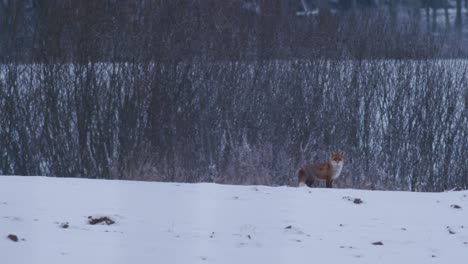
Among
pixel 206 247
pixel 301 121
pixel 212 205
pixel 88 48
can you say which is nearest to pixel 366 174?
pixel 301 121

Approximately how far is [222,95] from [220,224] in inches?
Result: 395

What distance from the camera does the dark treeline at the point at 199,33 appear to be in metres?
16.2

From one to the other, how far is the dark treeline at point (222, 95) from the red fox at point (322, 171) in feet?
6.87

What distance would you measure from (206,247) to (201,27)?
35.7ft

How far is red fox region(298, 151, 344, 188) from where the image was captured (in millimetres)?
12258

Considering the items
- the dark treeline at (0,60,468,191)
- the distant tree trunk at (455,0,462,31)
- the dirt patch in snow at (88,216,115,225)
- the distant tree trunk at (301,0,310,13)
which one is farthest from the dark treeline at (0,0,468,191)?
the distant tree trunk at (455,0,462,31)

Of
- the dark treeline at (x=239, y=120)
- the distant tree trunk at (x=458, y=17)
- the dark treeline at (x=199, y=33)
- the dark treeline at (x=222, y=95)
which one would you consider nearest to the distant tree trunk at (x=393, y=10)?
the dark treeline at (x=199, y=33)

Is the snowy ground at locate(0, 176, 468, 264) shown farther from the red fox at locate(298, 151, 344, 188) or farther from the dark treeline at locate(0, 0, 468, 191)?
the dark treeline at locate(0, 0, 468, 191)

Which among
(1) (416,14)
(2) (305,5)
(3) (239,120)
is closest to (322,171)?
(3) (239,120)

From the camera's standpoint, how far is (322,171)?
12258 mm

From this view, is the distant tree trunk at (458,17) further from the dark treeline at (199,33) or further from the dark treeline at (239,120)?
the dark treeline at (239,120)

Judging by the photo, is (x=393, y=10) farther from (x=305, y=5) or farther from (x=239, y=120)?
(x=239, y=120)

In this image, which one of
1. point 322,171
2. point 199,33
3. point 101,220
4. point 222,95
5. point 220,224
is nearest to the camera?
point 101,220

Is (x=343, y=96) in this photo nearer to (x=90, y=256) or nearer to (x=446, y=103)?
(x=446, y=103)
